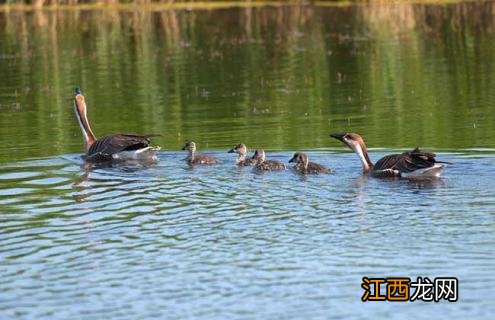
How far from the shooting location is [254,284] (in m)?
11.3

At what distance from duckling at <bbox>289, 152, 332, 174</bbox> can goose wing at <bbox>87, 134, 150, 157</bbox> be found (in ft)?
9.06

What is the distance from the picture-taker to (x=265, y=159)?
1859 cm

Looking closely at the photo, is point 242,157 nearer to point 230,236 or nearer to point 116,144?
point 116,144

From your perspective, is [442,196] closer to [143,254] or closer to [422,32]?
[143,254]

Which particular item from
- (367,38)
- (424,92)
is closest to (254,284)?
(424,92)

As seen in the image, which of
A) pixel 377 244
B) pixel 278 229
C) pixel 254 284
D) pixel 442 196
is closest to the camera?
pixel 254 284

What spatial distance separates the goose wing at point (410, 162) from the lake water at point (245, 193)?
29cm

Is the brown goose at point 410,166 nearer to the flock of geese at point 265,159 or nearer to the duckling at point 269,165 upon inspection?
the flock of geese at point 265,159

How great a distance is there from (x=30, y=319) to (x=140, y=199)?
17.0 ft

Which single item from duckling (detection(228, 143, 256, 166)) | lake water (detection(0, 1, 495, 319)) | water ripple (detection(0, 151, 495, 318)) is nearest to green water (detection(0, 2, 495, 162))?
lake water (detection(0, 1, 495, 319))

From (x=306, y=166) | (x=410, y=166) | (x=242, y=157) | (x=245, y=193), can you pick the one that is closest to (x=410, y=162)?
(x=410, y=166)

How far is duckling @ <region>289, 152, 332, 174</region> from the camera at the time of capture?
17234mm

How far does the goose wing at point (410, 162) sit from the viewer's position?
54.2 ft

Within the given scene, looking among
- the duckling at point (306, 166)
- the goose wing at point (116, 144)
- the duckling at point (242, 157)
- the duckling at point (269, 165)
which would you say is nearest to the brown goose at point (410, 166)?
the duckling at point (306, 166)
